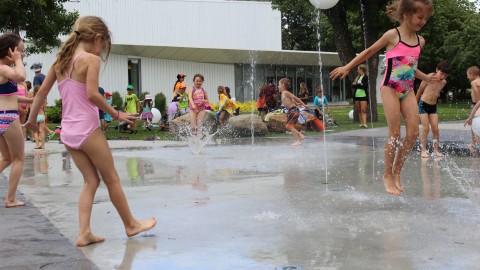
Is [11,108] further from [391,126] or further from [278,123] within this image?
[278,123]

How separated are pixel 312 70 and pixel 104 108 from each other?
49.9 meters

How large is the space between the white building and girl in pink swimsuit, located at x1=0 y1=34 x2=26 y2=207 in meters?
33.1

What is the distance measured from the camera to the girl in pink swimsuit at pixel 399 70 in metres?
6.40

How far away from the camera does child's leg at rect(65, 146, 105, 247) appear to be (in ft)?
15.4

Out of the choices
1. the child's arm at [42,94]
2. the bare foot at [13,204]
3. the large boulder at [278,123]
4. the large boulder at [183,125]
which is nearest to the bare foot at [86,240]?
the child's arm at [42,94]

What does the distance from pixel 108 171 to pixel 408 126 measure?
126 inches

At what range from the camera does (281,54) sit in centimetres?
4844

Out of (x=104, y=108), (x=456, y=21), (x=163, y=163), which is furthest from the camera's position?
(x=456, y=21)

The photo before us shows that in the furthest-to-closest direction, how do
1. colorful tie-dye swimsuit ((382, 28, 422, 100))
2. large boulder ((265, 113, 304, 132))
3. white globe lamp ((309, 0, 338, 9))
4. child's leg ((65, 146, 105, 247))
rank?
large boulder ((265, 113, 304, 132)) → white globe lamp ((309, 0, 338, 9)) → colorful tie-dye swimsuit ((382, 28, 422, 100)) → child's leg ((65, 146, 105, 247))

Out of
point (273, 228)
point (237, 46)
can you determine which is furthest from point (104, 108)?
point (237, 46)

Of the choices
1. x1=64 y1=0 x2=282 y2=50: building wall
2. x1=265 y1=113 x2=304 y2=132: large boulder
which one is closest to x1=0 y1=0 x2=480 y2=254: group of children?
x1=265 y1=113 x2=304 y2=132: large boulder

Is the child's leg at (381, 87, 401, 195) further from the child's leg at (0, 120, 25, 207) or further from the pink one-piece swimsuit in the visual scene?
the child's leg at (0, 120, 25, 207)

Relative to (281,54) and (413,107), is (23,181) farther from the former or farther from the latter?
(281,54)

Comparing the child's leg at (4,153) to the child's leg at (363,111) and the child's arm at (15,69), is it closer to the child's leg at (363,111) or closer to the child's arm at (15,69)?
the child's arm at (15,69)
